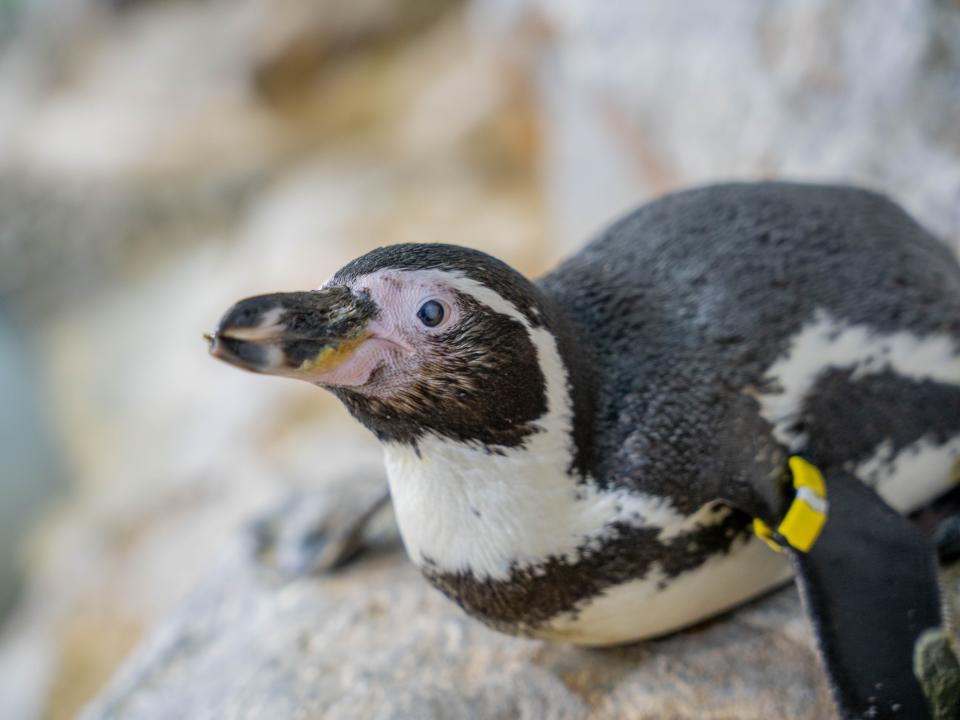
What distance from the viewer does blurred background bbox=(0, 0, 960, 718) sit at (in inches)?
73.6

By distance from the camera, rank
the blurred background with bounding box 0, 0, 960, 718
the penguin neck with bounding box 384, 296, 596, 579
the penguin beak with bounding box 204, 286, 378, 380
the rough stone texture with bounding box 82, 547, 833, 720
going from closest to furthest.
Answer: the penguin beak with bounding box 204, 286, 378, 380 → the penguin neck with bounding box 384, 296, 596, 579 → the rough stone texture with bounding box 82, 547, 833, 720 → the blurred background with bounding box 0, 0, 960, 718

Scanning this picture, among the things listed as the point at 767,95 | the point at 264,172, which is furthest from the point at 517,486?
the point at 264,172

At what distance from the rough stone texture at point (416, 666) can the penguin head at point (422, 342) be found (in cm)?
38

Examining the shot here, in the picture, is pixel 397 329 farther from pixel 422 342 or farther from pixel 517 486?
pixel 517 486

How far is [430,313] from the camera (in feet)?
2.66

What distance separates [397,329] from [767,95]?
1.42 meters

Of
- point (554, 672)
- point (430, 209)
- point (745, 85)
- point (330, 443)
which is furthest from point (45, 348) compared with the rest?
point (554, 672)

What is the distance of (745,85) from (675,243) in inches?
42.6

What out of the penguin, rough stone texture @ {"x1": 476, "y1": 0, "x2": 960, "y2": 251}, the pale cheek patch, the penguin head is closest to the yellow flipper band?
the penguin

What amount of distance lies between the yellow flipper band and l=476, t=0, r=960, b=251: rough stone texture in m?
0.82

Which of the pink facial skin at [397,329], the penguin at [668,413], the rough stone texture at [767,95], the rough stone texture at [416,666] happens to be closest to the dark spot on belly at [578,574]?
the penguin at [668,413]

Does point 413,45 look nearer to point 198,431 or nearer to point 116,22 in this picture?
point 116,22

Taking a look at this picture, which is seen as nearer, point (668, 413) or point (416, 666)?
point (668, 413)

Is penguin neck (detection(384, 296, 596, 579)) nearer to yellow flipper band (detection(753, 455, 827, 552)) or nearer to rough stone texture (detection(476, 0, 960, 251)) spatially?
yellow flipper band (detection(753, 455, 827, 552))
